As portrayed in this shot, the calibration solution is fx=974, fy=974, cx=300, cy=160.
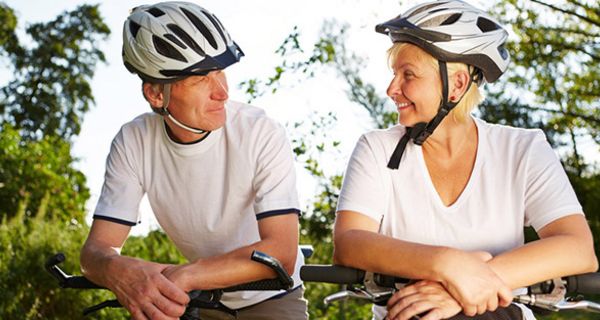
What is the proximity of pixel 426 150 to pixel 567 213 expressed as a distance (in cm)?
51

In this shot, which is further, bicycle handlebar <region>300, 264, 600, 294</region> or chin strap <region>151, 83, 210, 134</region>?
chin strap <region>151, 83, 210, 134</region>

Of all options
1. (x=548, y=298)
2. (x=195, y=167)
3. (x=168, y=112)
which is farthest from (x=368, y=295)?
(x=168, y=112)

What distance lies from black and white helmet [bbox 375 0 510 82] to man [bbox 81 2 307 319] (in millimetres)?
628

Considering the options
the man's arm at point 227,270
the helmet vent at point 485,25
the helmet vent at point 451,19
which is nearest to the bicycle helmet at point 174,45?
the man's arm at point 227,270

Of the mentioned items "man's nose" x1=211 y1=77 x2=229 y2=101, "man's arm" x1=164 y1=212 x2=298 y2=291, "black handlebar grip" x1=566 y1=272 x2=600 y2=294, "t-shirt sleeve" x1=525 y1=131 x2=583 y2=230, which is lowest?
"black handlebar grip" x1=566 y1=272 x2=600 y2=294

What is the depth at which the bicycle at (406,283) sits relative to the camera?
9.36 feet

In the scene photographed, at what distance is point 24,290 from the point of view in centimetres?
753

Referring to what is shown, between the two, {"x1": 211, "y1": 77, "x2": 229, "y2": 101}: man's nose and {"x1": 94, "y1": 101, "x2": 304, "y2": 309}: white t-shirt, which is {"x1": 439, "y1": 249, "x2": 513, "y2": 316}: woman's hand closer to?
{"x1": 94, "y1": 101, "x2": 304, "y2": 309}: white t-shirt

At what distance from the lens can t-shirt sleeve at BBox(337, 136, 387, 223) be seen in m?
3.14

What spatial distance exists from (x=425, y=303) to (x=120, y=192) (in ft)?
4.52

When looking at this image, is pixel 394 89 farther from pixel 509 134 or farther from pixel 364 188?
pixel 509 134

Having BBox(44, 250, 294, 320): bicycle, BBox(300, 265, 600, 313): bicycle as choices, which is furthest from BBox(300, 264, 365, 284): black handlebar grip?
BBox(44, 250, 294, 320): bicycle

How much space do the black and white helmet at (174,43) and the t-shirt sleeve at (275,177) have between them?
0.32 m

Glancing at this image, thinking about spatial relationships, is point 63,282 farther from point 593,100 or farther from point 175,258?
point 593,100
